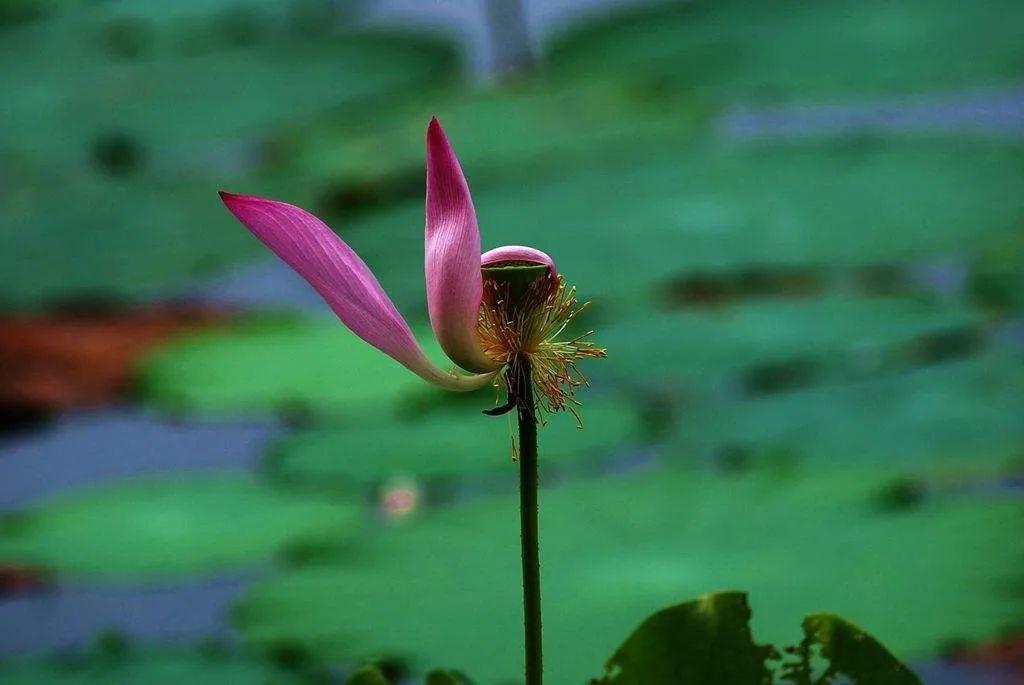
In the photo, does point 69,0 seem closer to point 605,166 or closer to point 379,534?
point 605,166

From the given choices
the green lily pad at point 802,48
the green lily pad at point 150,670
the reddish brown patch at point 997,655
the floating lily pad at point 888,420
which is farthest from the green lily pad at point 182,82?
the reddish brown patch at point 997,655

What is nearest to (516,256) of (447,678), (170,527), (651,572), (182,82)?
(447,678)

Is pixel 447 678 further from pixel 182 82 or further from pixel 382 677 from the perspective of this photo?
pixel 182 82

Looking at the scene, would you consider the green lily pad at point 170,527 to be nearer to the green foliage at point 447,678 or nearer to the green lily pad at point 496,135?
the green lily pad at point 496,135

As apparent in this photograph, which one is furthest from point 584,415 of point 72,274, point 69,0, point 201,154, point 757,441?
point 69,0

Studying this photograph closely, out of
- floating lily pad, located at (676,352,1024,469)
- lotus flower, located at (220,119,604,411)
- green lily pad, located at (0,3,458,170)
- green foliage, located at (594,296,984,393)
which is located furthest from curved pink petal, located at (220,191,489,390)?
green lily pad, located at (0,3,458,170)

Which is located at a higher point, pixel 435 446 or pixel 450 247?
pixel 450 247
